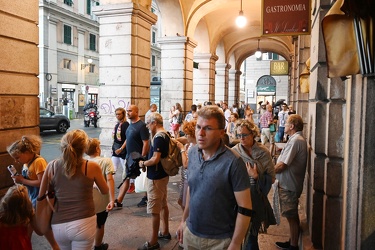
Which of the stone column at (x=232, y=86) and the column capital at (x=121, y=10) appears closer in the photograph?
the column capital at (x=121, y=10)

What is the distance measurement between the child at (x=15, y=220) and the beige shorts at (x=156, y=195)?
1.92 meters

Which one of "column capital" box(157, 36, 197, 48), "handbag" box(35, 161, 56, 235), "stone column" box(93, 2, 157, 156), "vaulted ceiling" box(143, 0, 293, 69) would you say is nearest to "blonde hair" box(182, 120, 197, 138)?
"handbag" box(35, 161, 56, 235)

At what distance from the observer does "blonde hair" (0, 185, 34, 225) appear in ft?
8.98

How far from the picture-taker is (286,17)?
6.73 m

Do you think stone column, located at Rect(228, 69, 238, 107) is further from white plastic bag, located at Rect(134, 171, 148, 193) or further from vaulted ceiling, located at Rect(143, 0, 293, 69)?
white plastic bag, located at Rect(134, 171, 148, 193)

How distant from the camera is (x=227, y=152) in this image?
263 cm

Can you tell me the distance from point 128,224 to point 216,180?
10.9ft

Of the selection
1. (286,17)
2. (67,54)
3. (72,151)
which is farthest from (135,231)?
(67,54)

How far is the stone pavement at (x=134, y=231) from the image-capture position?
15.4 feet

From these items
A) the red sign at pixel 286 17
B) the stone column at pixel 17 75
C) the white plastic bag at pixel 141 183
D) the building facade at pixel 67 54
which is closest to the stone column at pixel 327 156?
the red sign at pixel 286 17

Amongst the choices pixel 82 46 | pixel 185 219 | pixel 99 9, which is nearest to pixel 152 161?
pixel 185 219

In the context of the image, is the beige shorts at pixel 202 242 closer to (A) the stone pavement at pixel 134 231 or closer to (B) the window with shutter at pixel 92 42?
(A) the stone pavement at pixel 134 231

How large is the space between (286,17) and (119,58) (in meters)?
4.77

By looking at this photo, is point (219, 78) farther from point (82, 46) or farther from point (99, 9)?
point (82, 46)
